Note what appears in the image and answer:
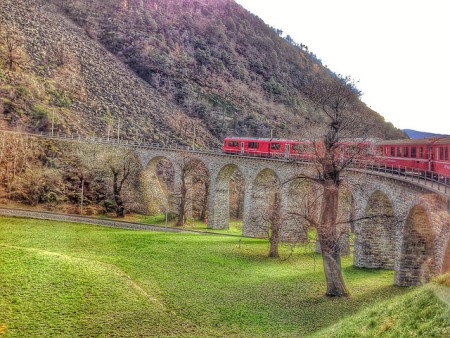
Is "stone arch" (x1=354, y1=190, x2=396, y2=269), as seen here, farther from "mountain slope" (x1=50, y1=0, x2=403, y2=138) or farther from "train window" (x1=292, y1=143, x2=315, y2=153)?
"mountain slope" (x1=50, y1=0, x2=403, y2=138)

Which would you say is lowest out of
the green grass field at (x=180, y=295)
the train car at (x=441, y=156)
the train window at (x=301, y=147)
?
the green grass field at (x=180, y=295)

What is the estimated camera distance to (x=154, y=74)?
334ft

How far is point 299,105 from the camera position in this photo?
11781 cm

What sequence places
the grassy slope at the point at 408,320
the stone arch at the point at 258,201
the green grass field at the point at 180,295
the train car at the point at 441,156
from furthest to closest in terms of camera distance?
the stone arch at the point at 258,201, the train car at the point at 441,156, the green grass field at the point at 180,295, the grassy slope at the point at 408,320

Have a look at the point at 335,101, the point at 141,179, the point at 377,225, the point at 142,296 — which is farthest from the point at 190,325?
the point at 141,179

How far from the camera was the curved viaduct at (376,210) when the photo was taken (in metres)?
21.8

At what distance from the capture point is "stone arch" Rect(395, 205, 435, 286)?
24.3m

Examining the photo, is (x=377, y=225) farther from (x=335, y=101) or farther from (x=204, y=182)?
(x=204, y=182)

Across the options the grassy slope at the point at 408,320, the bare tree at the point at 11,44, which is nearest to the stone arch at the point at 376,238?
the grassy slope at the point at 408,320

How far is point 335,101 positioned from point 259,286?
10532 mm

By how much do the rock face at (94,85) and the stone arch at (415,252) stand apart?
53463mm

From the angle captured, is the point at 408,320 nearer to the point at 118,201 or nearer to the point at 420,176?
the point at 420,176

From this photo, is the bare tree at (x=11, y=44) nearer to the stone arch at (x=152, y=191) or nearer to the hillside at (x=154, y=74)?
the hillside at (x=154, y=74)

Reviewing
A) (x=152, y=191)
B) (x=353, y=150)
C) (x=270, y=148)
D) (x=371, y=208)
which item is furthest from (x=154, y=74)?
(x=371, y=208)
